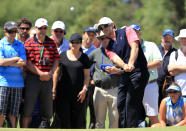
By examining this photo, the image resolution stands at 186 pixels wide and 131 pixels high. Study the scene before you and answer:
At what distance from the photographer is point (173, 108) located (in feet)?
26.5

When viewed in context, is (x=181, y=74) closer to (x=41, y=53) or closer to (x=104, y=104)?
(x=104, y=104)

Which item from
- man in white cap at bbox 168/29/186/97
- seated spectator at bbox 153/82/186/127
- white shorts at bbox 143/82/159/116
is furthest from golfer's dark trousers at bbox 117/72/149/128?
man in white cap at bbox 168/29/186/97

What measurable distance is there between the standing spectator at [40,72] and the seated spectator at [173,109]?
2.10 metres

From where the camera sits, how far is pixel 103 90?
28.6 feet

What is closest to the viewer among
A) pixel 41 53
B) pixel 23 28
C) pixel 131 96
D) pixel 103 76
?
pixel 131 96

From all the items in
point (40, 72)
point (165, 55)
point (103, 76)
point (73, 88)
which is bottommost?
point (73, 88)

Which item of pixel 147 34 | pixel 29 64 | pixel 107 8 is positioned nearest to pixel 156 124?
pixel 29 64

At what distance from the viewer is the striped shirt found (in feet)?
27.3

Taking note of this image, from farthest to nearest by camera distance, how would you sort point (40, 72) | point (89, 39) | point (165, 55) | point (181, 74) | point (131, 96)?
1. point (89, 39)
2. point (165, 55)
3. point (181, 74)
4. point (40, 72)
5. point (131, 96)

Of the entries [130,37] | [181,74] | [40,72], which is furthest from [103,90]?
[130,37]

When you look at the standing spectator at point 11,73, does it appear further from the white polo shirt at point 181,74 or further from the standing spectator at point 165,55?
the standing spectator at point 165,55

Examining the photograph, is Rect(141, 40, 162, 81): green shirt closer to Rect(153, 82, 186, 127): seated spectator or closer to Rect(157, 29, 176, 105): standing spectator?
Rect(153, 82, 186, 127): seated spectator

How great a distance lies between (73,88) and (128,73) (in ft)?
4.87

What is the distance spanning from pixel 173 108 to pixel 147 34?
18282 millimetres
